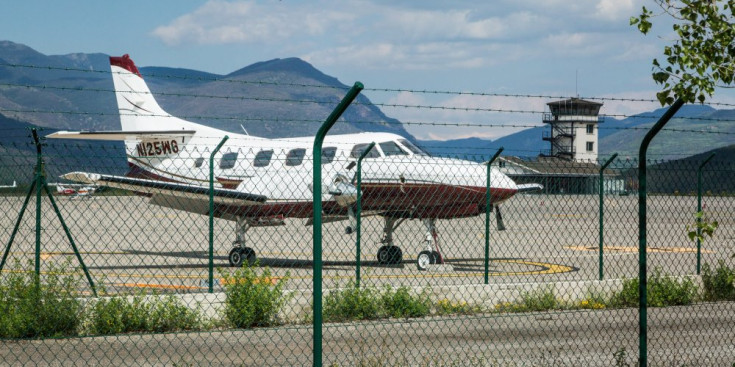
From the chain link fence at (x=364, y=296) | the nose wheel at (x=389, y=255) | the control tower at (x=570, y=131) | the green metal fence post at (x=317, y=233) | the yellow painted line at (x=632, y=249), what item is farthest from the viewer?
the control tower at (x=570, y=131)

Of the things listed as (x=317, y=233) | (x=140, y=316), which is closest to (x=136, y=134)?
(x=140, y=316)

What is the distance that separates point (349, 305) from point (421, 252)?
7.09 m

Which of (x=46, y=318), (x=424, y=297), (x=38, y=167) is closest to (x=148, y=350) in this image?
(x=46, y=318)

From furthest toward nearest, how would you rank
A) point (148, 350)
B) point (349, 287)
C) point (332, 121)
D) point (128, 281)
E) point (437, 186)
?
point (437, 186) → point (128, 281) → point (349, 287) → point (148, 350) → point (332, 121)

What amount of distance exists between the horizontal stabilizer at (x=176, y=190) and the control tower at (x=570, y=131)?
12198cm

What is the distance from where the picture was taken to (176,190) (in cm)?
1984

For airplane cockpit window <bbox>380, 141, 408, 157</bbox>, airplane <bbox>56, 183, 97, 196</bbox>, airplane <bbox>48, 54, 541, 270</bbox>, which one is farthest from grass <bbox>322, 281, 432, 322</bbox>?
airplane cockpit window <bbox>380, 141, 408, 157</bbox>

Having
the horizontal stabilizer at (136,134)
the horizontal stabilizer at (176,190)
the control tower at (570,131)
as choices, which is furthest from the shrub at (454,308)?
the control tower at (570,131)

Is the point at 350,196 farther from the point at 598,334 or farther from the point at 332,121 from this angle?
the point at 332,121

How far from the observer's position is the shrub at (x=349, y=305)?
12297 mm

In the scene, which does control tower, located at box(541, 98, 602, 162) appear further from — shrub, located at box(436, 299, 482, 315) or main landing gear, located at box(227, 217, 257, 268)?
shrub, located at box(436, 299, 482, 315)

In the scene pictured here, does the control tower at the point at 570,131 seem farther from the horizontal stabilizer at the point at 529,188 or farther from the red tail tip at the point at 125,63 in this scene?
the horizontal stabilizer at the point at 529,188

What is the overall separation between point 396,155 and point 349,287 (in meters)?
7.21

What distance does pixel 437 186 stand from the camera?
62.6ft
